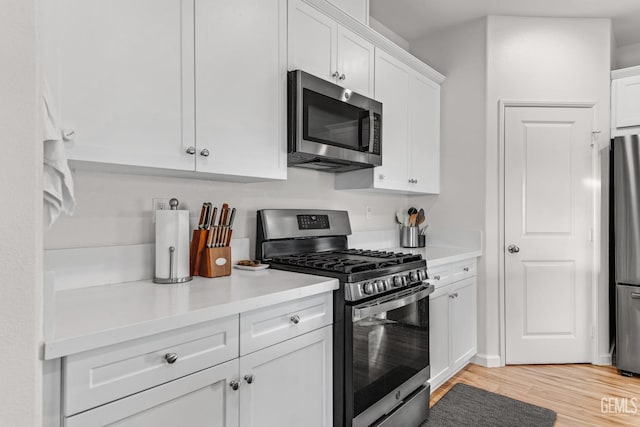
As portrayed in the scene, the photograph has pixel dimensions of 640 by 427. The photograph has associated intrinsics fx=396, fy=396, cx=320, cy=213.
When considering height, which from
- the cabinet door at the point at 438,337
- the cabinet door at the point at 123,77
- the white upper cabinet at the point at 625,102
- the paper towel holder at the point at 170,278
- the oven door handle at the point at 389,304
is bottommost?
the cabinet door at the point at 438,337

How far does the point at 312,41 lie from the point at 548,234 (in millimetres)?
2397

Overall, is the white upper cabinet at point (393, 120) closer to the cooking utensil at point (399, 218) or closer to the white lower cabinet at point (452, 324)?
the cooking utensil at point (399, 218)

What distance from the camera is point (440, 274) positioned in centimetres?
258

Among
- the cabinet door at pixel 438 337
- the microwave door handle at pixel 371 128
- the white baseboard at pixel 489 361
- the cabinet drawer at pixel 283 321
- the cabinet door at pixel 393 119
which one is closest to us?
the cabinet drawer at pixel 283 321

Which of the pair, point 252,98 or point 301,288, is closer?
point 301,288

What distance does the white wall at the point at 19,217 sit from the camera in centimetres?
74

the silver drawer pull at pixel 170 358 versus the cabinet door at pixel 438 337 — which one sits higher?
the silver drawer pull at pixel 170 358

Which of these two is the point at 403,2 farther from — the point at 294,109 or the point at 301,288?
the point at 301,288

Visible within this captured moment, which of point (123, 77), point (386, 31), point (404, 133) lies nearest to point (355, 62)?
point (404, 133)

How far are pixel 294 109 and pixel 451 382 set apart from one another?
2.17m

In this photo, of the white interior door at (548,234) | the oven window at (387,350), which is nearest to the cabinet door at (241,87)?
the oven window at (387,350)

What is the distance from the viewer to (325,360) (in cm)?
165

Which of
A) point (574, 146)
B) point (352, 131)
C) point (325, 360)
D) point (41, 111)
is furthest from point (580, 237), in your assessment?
point (41, 111)

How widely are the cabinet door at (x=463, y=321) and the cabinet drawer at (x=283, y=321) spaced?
1.39 metres
